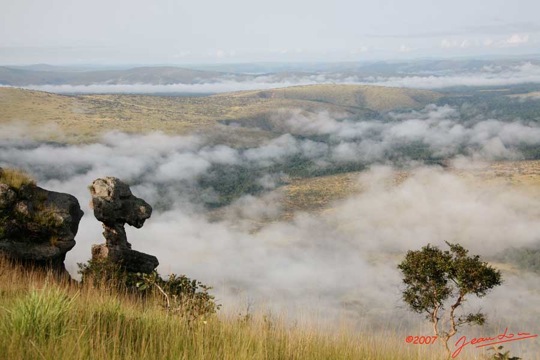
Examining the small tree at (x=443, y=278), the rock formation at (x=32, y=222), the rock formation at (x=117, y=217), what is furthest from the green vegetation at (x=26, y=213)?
the small tree at (x=443, y=278)

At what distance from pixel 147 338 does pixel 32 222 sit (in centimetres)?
1978

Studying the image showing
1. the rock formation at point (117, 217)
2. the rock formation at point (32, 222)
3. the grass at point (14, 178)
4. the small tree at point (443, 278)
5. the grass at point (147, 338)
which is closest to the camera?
the grass at point (147, 338)

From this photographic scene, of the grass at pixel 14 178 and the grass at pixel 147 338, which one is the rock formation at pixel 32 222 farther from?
the grass at pixel 147 338

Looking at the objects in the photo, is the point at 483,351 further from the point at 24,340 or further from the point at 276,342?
the point at 24,340

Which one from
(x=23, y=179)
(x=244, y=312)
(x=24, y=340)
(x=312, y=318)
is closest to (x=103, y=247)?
(x=23, y=179)

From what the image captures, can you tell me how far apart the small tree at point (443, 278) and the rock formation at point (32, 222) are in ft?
60.5

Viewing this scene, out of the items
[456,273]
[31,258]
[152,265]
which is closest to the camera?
[456,273]

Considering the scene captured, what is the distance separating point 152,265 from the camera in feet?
95.5

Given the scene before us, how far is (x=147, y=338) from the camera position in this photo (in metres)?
7.39

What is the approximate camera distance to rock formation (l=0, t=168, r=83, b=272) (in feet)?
74.0

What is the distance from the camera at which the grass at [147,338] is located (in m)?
5.95

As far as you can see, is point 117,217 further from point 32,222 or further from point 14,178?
point 14,178

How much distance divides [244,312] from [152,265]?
19761 mm

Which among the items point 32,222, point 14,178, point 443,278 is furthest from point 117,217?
point 443,278
